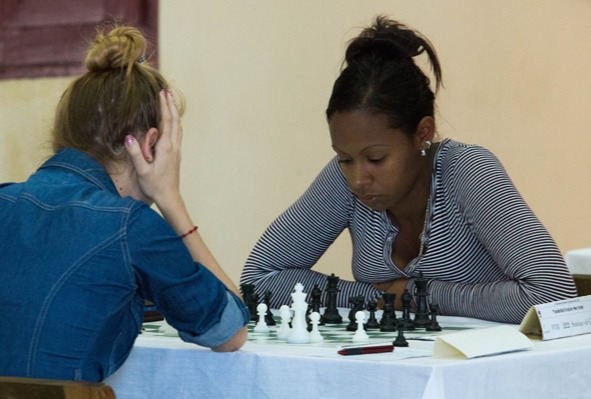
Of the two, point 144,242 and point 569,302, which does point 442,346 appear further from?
point 144,242

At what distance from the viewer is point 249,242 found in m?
4.25

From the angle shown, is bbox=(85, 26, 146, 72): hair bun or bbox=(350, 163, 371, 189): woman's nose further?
bbox=(350, 163, 371, 189): woman's nose

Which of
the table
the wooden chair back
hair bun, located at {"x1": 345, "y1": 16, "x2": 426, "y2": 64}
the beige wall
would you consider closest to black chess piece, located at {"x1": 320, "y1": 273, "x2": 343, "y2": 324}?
the table

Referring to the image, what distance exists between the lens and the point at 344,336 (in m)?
1.71

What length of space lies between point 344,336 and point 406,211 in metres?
0.76

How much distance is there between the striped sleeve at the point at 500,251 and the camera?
1921mm

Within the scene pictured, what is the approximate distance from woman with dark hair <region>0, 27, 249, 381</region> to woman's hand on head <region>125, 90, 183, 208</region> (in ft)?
0.08

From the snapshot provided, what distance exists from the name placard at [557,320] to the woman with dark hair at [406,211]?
0.85ft

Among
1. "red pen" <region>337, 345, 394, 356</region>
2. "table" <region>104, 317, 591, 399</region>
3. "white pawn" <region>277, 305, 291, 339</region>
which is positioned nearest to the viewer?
"table" <region>104, 317, 591, 399</region>

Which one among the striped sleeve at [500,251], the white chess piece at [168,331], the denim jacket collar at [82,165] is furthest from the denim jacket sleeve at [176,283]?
the striped sleeve at [500,251]

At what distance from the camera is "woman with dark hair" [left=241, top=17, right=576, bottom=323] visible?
2.01 meters

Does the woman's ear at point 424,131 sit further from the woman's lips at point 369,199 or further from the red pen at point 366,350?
the red pen at point 366,350

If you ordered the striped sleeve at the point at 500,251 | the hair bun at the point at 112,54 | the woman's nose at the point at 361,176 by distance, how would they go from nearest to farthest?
the hair bun at the point at 112,54 < the striped sleeve at the point at 500,251 < the woman's nose at the point at 361,176

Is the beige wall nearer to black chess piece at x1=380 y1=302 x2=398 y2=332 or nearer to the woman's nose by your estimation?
the woman's nose
